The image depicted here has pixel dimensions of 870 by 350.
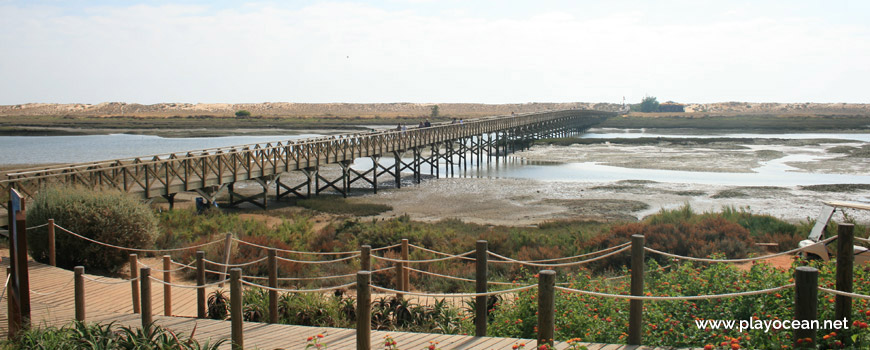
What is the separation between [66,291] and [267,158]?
1596 centimetres

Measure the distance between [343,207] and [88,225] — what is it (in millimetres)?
13423

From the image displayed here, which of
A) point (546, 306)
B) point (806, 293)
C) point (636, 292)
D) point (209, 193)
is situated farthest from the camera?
point (209, 193)

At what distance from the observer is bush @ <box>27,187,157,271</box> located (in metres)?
12.3

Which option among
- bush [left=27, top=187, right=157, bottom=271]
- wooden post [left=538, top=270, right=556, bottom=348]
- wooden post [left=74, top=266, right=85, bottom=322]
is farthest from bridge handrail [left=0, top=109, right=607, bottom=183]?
wooden post [left=538, top=270, right=556, bottom=348]

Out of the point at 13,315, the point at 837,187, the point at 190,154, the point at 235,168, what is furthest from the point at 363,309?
the point at 837,187

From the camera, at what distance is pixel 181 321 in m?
8.02

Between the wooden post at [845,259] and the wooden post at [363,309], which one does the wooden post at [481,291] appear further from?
the wooden post at [845,259]

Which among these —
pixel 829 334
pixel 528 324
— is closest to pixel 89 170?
pixel 528 324

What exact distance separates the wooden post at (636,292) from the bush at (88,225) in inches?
381

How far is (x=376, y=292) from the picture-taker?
10.7 meters

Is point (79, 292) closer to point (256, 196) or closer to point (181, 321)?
point (181, 321)

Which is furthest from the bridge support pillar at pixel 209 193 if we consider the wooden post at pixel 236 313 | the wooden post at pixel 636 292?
the wooden post at pixel 636 292

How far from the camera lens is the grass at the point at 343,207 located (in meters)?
24.8

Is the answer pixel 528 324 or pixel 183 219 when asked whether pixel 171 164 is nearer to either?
pixel 183 219
